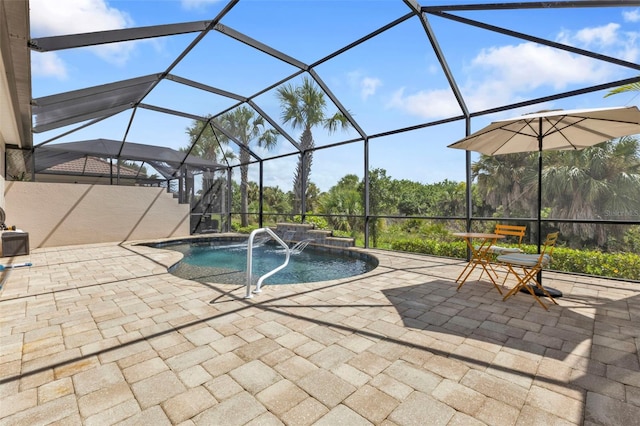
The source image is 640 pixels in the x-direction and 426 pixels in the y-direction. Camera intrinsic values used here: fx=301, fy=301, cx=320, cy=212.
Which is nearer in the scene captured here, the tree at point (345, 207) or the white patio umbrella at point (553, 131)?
the white patio umbrella at point (553, 131)

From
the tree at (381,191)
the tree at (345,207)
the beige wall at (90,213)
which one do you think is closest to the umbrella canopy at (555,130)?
the tree at (345,207)

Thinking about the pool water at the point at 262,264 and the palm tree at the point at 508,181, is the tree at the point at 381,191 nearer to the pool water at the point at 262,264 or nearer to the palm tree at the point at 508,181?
the palm tree at the point at 508,181

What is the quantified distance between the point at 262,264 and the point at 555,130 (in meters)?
5.85

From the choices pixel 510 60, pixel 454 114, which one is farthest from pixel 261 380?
pixel 510 60

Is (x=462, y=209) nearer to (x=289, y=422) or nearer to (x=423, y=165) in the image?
(x=423, y=165)

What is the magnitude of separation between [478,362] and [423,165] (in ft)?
53.1

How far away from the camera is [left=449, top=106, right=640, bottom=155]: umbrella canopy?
3180 mm

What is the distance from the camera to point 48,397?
1691 mm

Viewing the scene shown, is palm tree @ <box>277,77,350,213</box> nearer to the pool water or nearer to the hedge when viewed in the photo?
the pool water

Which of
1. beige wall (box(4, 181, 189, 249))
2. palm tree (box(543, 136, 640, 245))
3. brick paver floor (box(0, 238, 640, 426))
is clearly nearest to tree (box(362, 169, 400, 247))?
palm tree (box(543, 136, 640, 245))

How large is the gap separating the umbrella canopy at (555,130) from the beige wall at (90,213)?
31.6 feet

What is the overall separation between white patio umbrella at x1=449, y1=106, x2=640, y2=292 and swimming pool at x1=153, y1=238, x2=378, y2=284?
3063 mm

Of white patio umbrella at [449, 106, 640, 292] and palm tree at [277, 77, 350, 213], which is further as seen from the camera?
palm tree at [277, 77, 350, 213]

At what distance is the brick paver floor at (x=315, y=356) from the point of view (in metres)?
1.59
